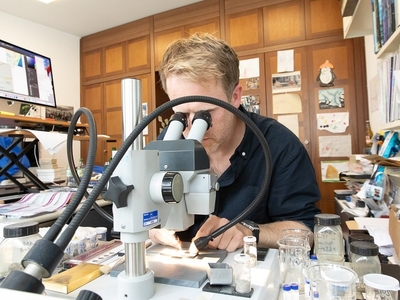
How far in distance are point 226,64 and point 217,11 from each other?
2.28m

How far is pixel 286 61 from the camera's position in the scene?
8.55ft

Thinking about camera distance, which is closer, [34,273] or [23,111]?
[34,273]

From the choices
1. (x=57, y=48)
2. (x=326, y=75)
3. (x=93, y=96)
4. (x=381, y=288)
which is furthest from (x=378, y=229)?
(x=57, y=48)

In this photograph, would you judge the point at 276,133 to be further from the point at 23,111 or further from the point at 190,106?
the point at 23,111

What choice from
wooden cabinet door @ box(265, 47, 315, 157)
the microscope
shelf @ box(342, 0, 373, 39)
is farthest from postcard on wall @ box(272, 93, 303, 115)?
the microscope

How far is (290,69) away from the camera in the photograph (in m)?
2.59

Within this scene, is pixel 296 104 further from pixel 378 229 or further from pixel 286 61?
pixel 378 229

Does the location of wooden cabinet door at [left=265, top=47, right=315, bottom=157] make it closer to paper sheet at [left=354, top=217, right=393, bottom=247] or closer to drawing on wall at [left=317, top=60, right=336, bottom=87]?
drawing on wall at [left=317, top=60, right=336, bottom=87]

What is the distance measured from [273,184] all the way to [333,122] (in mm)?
1729

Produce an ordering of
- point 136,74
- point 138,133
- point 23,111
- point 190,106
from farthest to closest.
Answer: point 136,74 → point 23,111 → point 190,106 → point 138,133

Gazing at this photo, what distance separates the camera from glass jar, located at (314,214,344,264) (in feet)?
1.94

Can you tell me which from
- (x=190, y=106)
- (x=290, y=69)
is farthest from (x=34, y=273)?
(x=290, y=69)

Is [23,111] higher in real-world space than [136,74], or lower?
lower

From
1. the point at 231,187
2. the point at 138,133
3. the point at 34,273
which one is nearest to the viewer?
the point at 34,273
